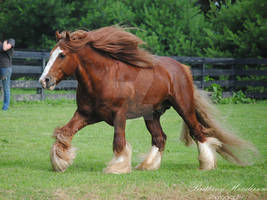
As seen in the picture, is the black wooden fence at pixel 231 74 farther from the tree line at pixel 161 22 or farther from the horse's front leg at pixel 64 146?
the horse's front leg at pixel 64 146

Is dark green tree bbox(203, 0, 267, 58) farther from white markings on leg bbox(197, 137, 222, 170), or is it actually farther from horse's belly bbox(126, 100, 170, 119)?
horse's belly bbox(126, 100, 170, 119)

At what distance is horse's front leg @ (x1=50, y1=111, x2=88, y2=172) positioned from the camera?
18.1 ft

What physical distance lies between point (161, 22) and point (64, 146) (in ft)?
57.9

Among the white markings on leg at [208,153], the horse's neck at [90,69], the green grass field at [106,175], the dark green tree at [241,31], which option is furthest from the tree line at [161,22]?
the horse's neck at [90,69]

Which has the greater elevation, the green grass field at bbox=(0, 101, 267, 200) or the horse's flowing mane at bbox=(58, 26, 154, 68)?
the horse's flowing mane at bbox=(58, 26, 154, 68)

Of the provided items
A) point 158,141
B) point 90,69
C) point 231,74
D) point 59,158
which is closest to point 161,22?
point 231,74

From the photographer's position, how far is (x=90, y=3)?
25.3m

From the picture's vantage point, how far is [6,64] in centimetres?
1283

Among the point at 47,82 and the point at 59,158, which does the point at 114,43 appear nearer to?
the point at 47,82

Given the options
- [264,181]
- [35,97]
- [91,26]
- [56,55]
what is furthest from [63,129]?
[91,26]

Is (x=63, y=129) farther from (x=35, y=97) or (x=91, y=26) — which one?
(x=91, y=26)

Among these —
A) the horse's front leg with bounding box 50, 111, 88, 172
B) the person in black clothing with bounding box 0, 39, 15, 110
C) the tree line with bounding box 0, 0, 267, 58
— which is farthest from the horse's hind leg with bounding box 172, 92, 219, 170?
the tree line with bounding box 0, 0, 267, 58

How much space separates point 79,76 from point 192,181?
184 centimetres

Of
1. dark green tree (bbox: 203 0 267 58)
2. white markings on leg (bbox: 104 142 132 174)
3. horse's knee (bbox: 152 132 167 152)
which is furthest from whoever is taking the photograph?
dark green tree (bbox: 203 0 267 58)
